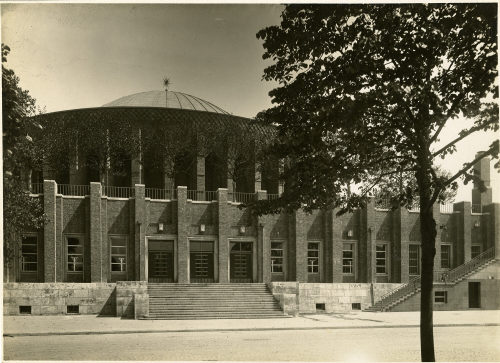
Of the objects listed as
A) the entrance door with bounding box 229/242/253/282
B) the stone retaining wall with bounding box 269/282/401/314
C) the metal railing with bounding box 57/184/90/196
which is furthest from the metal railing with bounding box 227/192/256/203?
the metal railing with bounding box 57/184/90/196

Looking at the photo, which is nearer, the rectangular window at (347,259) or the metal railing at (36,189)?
the metal railing at (36,189)

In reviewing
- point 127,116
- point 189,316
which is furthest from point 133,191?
point 189,316

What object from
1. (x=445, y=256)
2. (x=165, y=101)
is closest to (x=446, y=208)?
(x=445, y=256)

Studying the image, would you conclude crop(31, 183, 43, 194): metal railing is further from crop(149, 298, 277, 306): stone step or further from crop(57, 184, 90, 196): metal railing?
crop(149, 298, 277, 306): stone step

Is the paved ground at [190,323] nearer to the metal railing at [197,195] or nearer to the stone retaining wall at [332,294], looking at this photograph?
the stone retaining wall at [332,294]

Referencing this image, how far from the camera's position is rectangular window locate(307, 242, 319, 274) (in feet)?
121

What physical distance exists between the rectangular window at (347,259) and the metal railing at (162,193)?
11.5 m

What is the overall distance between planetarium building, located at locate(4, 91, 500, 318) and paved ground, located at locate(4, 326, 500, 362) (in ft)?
28.6

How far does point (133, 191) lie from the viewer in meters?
35.8

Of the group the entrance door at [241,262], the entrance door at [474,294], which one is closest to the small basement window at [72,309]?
the entrance door at [241,262]

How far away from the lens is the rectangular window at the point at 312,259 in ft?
121

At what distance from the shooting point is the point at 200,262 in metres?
35.0

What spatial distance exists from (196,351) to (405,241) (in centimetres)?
2493

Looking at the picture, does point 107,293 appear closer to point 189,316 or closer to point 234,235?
point 189,316
